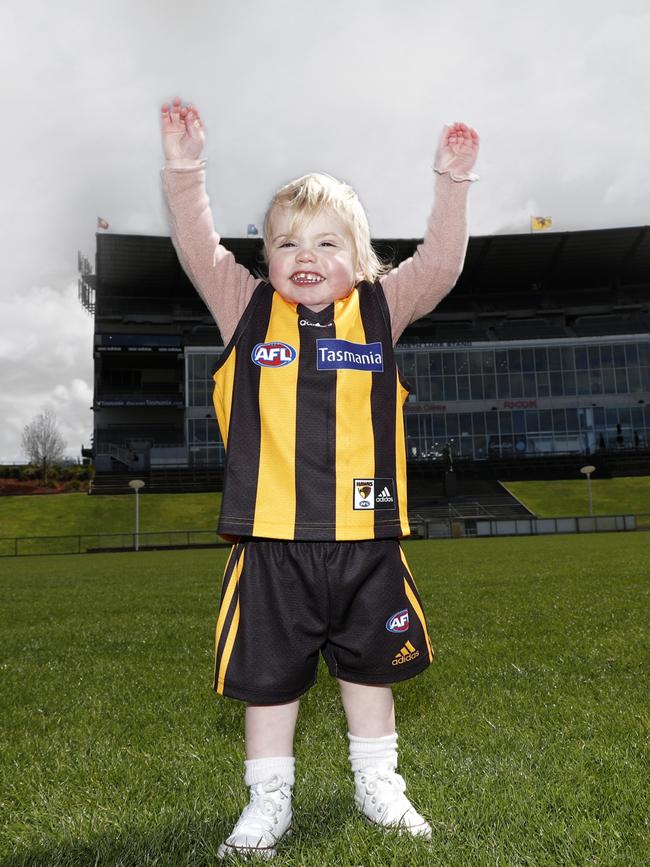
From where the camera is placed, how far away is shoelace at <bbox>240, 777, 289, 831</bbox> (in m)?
2.29

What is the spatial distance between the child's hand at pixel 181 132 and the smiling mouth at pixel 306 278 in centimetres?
66

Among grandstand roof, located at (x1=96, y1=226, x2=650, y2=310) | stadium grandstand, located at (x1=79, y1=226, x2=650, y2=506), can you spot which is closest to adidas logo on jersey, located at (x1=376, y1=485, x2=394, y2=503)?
stadium grandstand, located at (x1=79, y1=226, x2=650, y2=506)

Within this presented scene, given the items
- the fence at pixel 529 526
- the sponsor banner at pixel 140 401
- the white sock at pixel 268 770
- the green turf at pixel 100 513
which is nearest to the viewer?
the white sock at pixel 268 770

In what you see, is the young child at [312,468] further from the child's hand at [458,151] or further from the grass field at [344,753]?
the grass field at [344,753]

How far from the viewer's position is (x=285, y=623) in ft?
7.75

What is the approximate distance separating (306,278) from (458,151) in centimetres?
80

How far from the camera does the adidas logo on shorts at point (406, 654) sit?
2.45 m

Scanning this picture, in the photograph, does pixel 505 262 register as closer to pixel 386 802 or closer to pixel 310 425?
pixel 310 425

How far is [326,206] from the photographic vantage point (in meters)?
2.65

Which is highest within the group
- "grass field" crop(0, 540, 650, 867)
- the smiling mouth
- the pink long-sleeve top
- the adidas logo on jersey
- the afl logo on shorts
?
the pink long-sleeve top

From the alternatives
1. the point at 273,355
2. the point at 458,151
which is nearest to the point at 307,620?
the point at 273,355

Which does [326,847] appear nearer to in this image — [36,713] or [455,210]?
[455,210]

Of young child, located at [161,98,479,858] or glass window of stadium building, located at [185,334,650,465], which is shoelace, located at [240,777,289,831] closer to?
young child, located at [161,98,479,858]

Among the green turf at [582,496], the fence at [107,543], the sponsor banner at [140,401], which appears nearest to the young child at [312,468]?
the fence at [107,543]
